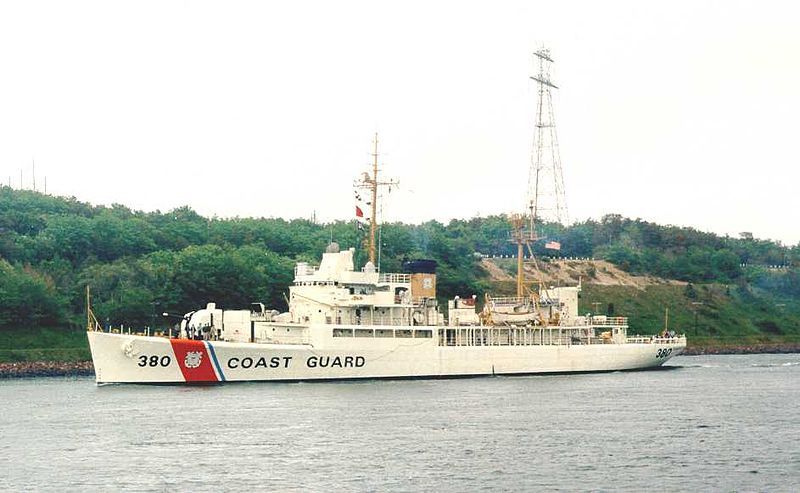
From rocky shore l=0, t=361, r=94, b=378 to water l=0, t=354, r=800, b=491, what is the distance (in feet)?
38.7

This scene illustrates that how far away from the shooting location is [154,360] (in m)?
58.3

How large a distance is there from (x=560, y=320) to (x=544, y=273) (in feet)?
204

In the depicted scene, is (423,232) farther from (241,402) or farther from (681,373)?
(241,402)

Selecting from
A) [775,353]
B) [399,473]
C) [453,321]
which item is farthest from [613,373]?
[775,353]

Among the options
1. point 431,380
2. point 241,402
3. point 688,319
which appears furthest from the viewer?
point 688,319

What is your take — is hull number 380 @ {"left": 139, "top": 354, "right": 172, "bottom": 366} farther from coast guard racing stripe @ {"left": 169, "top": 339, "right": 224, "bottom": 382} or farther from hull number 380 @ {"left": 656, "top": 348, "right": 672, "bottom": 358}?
hull number 380 @ {"left": 656, "top": 348, "right": 672, "bottom": 358}

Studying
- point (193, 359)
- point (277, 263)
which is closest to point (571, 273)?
point (277, 263)

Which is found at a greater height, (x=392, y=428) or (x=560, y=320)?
(x=560, y=320)

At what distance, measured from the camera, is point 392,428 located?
44.9 metres

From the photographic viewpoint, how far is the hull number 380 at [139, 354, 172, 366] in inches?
2291

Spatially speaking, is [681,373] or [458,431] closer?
[458,431]

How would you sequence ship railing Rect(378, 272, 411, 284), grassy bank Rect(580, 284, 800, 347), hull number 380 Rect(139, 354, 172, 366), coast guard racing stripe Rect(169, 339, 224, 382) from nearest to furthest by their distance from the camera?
hull number 380 Rect(139, 354, 172, 366) < coast guard racing stripe Rect(169, 339, 224, 382) < ship railing Rect(378, 272, 411, 284) < grassy bank Rect(580, 284, 800, 347)

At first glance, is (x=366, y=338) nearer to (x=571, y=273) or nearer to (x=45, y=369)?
(x=45, y=369)

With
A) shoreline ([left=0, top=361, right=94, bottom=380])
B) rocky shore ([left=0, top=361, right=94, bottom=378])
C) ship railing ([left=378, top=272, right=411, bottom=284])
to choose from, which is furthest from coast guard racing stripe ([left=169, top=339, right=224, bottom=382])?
rocky shore ([left=0, top=361, right=94, bottom=378])
